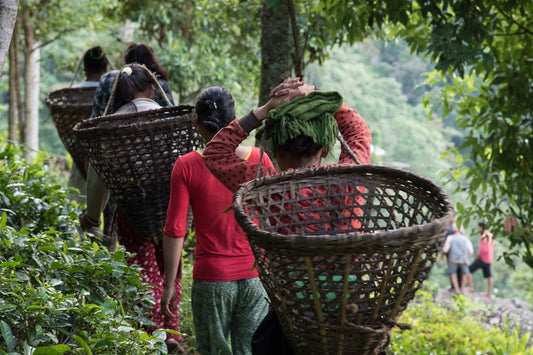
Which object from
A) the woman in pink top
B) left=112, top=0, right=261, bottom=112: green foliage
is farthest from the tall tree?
left=112, top=0, right=261, bottom=112: green foliage

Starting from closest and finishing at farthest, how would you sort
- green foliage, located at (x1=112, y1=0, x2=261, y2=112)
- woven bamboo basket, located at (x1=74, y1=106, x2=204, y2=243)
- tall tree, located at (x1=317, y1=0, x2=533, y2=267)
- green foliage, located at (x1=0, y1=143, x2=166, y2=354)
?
1. green foliage, located at (x1=0, y1=143, x2=166, y2=354)
2. woven bamboo basket, located at (x1=74, y1=106, x2=204, y2=243)
3. tall tree, located at (x1=317, y1=0, x2=533, y2=267)
4. green foliage, located at (x1=112, y1=0, x2=261, y2=112)

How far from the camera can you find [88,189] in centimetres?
384

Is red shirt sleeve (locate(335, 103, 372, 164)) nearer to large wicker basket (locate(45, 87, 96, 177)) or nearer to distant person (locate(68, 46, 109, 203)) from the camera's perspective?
large wicker basket (locate(45, 87, 96, 177))

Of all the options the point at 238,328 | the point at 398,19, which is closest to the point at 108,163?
the point at 238,328

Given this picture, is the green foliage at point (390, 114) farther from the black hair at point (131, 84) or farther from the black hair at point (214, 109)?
the black hair at point (214, 109)

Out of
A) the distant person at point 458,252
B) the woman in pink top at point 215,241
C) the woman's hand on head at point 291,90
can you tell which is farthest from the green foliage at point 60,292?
the distant person at point 458,252

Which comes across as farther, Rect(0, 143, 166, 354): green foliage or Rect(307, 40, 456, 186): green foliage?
Rect(307, 40, 456, 186): green foliage

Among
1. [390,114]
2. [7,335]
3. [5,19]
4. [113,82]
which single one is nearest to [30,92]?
[113,82]

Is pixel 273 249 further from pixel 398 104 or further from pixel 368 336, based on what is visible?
pixel 398 104

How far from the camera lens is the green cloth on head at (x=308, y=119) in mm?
2119

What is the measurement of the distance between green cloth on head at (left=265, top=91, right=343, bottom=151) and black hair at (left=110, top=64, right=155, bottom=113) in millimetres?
1575

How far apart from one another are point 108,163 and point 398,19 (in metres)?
2.15

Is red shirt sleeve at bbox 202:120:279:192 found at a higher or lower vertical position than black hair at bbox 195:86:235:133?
lower

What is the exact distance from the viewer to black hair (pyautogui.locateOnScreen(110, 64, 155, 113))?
3.56m
